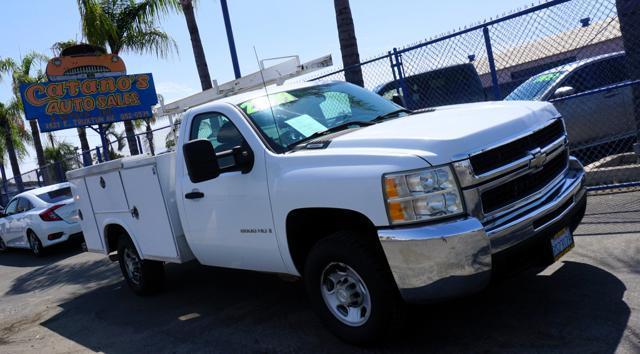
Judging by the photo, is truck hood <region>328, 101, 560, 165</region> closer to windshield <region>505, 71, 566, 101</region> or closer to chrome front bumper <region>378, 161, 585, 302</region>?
chrome front bumper <region>378, 161, 585, 302</region>

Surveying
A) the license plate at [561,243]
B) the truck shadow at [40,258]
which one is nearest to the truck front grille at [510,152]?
the license plate at [561,243]

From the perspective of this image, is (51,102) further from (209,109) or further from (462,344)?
(462,344)

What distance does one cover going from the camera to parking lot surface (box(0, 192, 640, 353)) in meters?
3.71

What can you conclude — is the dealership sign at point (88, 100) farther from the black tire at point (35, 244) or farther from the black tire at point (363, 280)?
the black tire at point (363, 280)

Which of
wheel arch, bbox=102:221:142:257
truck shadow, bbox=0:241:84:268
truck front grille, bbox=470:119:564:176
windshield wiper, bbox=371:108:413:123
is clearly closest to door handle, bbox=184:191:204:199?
windshield wiper, bbox=371:108:413:123

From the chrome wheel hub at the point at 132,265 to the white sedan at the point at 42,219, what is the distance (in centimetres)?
432

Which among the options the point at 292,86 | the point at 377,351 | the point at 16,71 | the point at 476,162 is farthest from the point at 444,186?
the point at 16,71

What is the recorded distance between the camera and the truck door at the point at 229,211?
168 inches

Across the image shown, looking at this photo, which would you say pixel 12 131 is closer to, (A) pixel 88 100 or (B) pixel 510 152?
(A) pixel 88 100

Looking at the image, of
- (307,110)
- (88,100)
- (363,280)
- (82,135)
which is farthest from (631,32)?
(82,135)

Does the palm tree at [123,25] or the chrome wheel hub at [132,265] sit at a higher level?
the palm tree at [123,25]

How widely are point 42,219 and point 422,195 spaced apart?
988cm

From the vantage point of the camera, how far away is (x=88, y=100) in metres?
15.7

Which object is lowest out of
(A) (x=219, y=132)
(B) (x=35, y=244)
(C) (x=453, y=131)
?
(B) (x=35, y=244)
